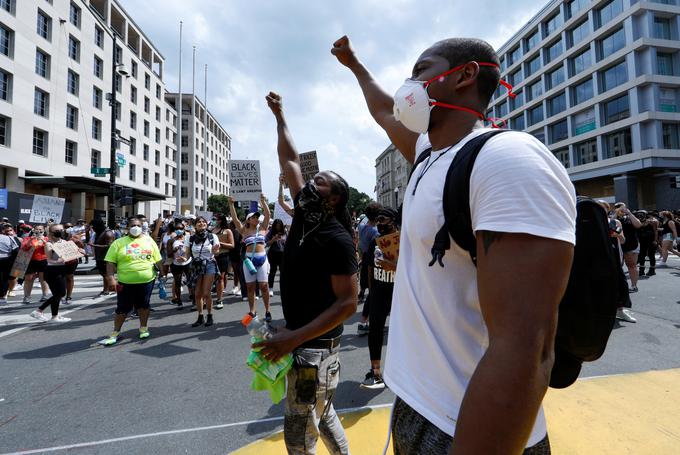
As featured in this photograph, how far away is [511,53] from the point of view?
4562 cm

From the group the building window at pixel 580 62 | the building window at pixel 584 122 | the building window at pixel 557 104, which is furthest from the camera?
the building window at pixel 557 104

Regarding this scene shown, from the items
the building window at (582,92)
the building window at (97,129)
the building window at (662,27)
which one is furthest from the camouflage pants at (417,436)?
the building window at (582,92)

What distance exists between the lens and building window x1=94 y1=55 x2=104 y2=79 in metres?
31.4

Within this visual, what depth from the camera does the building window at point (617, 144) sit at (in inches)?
1198

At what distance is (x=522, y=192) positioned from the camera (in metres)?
0.76

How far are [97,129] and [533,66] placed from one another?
146 feet

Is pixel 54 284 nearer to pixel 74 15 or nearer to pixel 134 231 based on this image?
pixel 134 231

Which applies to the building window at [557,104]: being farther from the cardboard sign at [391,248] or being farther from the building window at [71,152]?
the building window at [71,152]

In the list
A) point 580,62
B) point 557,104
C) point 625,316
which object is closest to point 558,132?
point 557,104

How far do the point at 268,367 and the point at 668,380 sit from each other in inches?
173

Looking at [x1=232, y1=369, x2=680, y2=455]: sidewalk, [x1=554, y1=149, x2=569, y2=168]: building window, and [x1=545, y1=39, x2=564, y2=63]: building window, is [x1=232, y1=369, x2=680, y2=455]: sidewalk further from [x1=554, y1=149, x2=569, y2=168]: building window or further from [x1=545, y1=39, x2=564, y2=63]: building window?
[x1=545, y1=39, x2=564, y2=63]: building window

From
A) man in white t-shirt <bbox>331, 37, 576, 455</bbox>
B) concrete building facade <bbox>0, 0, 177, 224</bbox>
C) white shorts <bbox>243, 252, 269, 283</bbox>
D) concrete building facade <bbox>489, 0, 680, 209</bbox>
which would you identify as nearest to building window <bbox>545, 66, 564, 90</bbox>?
concrete building facade <bbox>489, 0, 680, 209</bbox>

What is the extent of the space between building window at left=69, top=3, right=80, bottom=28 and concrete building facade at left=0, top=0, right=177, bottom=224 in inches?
2.6

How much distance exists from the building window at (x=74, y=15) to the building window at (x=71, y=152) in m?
9.39
